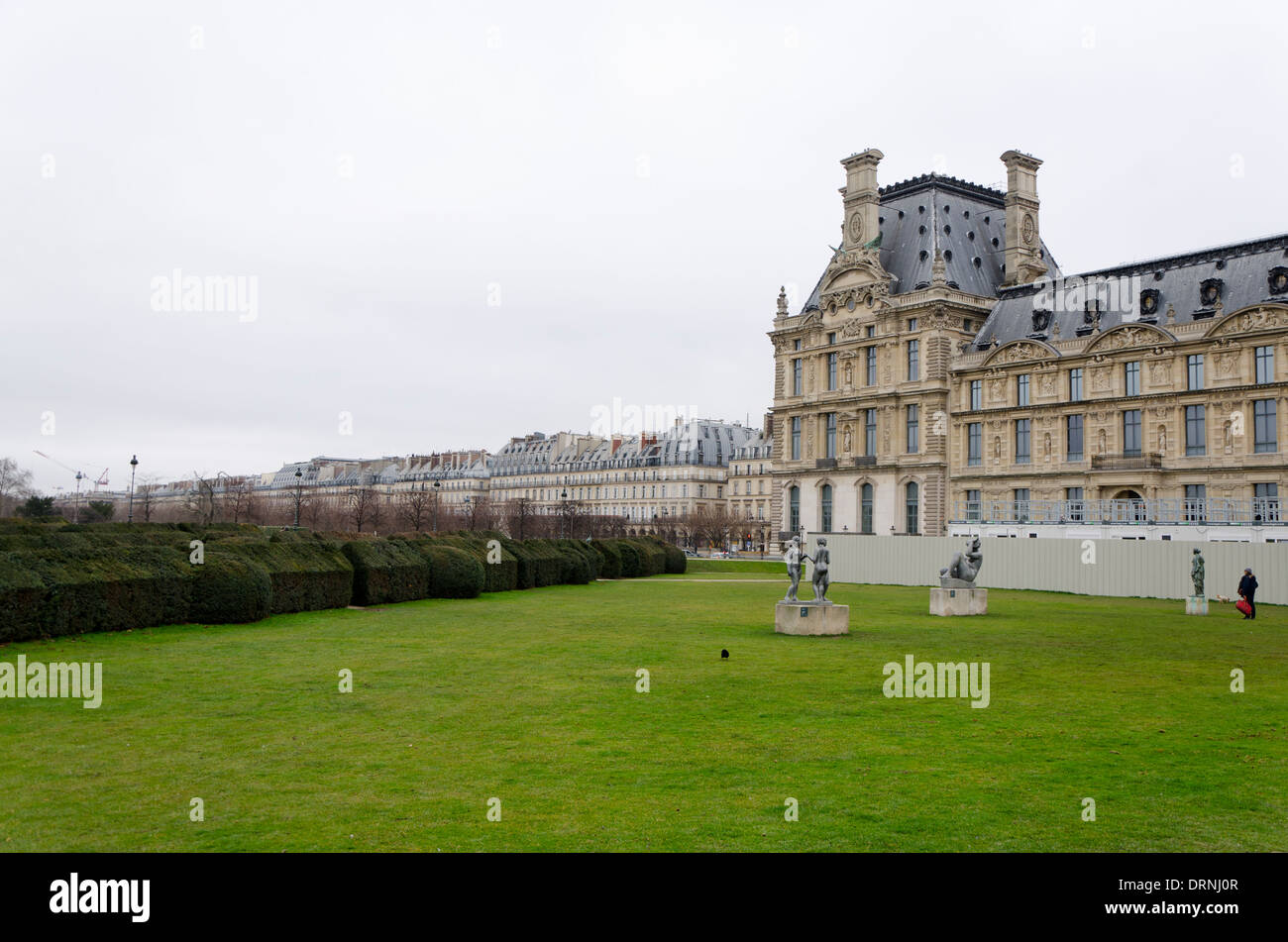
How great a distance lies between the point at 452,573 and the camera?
128 feet

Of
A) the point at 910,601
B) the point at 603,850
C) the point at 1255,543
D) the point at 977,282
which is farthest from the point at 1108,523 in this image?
the point at 603,850

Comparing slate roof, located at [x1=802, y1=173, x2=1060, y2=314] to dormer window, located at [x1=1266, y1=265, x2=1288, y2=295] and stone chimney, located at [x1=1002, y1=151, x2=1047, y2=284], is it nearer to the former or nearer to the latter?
stone chimney, located at [x1=1002, y1=151, x2=1047, y2=284]

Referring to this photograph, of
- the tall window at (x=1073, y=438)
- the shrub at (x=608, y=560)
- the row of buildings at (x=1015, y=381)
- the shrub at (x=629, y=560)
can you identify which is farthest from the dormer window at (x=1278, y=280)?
the shrub at (x=608, y=560)

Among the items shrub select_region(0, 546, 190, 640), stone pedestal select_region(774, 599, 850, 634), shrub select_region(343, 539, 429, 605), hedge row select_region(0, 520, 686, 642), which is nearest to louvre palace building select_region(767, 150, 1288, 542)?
stone pedestal select_region(774, 599, 850, 634)

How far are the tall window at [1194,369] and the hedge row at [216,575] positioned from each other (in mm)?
38885

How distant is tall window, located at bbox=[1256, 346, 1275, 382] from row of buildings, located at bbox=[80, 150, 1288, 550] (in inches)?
4.6

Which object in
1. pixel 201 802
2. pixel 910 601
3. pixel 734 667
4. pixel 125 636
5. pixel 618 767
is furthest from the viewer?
pixel 910 601

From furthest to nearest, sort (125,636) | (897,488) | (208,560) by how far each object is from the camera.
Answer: (897,488)
(208,560)
(125,636)

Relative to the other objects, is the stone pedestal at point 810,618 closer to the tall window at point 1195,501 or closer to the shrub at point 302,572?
the shrub at point 302,572

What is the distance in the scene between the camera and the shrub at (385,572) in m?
34.7

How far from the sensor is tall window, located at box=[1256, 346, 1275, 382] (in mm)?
59125

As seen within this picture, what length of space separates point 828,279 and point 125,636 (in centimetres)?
6966

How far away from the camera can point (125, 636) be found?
23.8m
